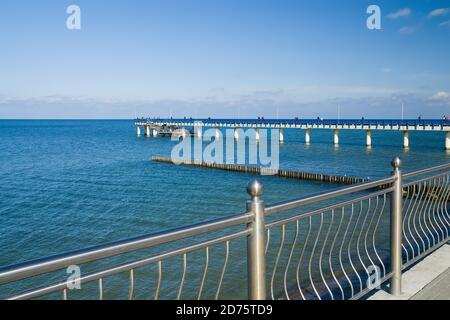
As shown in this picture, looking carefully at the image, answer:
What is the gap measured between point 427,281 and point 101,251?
13.7ft

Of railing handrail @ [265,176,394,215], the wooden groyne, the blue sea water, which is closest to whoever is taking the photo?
railing handrail @ [265,176,394,215]

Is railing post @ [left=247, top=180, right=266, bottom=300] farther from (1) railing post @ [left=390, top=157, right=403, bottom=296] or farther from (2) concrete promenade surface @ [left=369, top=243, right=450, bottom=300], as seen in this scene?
(1) railing post @ [left=390, top=157, right=403, bottom=296]

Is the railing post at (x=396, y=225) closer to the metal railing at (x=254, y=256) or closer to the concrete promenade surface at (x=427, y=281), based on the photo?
the metal railing at (x=254, y=256)

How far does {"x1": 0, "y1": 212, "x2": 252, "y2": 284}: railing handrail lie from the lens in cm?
191

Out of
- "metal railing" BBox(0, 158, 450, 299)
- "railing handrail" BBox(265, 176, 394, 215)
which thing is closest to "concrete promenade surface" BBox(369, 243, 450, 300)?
"metal railing" BBox(0, 158, 450, 299)

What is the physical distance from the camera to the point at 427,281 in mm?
4762

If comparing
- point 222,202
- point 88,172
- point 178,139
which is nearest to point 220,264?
point 222,202

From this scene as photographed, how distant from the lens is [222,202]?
24.3 metres

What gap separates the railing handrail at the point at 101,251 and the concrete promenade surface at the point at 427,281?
268 cm

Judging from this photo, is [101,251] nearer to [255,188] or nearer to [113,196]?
[255,188]

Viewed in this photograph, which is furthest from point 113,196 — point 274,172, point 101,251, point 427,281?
point 101,251

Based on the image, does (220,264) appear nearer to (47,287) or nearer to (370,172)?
(47,287)

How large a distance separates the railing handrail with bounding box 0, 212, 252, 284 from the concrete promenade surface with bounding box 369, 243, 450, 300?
268cm

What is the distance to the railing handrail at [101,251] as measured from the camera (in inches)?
75.1
